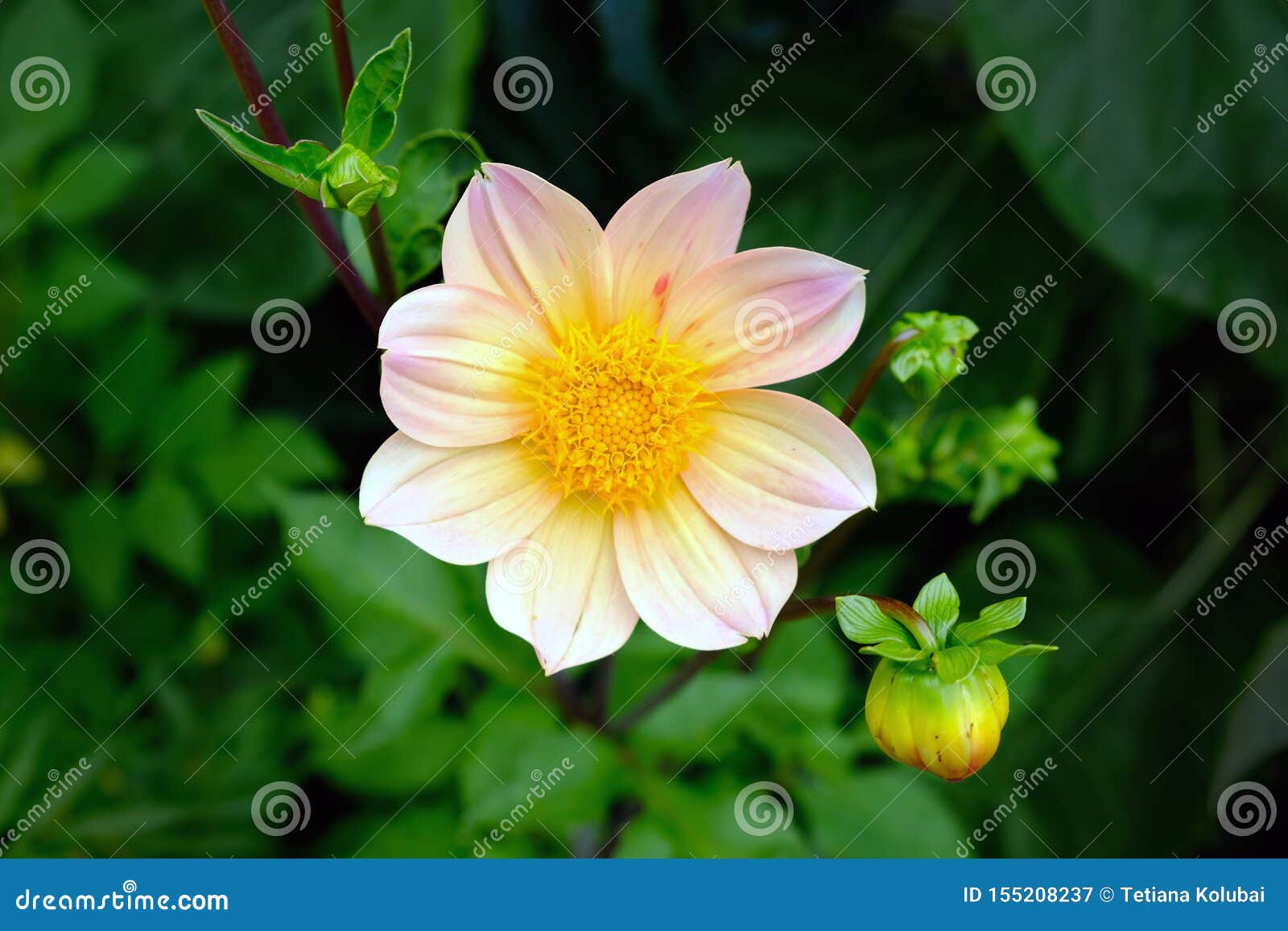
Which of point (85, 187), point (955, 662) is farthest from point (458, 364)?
point (85, 187)

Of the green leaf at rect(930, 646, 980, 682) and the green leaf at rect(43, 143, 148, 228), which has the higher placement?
the green leaf at rect(930, 646, 980, 682)

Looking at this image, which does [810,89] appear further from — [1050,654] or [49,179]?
[49,179]

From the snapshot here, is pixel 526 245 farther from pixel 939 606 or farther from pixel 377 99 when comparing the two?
pixel 939 606

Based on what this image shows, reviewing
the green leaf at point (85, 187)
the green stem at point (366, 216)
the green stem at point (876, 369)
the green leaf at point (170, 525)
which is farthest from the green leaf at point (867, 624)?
the green leaf at point (85, 187)

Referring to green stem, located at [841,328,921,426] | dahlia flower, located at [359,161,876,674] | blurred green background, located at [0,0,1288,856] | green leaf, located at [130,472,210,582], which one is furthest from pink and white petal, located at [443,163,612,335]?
green leaf, located at [130,472,210,582]

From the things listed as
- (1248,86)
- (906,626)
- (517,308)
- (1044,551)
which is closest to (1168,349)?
(1044,551)

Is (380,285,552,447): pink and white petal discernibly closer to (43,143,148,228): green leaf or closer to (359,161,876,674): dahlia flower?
(359,161,876,674): dahlia flower
